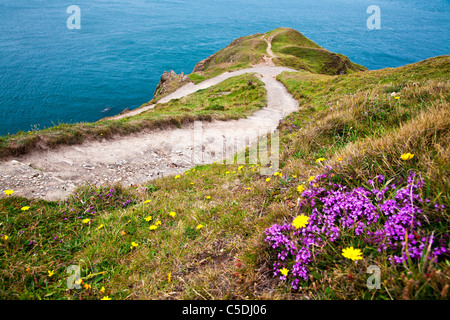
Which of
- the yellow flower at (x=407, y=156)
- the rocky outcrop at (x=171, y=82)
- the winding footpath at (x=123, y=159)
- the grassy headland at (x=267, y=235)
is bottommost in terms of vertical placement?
the winding footpath at (x=123, y=159)

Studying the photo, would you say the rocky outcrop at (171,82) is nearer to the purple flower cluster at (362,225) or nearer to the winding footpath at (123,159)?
the winding footpath at (123,159)

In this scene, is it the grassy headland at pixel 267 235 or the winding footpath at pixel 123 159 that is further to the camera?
the winding footpath at pixel 123 159

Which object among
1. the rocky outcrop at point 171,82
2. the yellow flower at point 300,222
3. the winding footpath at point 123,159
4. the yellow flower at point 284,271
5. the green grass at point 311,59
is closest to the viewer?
the yellow flower at point 284,271

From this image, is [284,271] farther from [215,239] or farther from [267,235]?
[215,239]

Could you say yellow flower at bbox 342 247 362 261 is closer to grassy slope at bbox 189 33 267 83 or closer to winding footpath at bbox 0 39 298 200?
winding footpath at bbox 0 39 298 200

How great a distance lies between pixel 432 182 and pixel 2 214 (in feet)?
22.4

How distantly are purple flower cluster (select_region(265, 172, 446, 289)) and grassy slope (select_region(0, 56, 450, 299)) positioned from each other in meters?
0.09

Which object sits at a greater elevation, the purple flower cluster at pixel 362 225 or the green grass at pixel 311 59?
the green grass at pixel 311 59

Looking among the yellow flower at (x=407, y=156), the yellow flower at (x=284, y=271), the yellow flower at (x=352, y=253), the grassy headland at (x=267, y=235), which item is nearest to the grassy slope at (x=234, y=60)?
the grassy headland at (x=267, y=235)

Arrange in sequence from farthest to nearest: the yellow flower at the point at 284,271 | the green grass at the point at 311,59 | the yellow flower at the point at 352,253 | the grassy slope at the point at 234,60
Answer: the green grass at the point at 311,59 → the grassy slope at the point at 234,60 → the yellow flower at the point at 284,271 → the yellow flower at the point at 352,253

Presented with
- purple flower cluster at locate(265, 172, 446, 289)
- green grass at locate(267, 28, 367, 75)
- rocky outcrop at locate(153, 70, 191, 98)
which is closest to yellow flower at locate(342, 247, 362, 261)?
purple flower cluster at locate(265, 172, 446, 289)

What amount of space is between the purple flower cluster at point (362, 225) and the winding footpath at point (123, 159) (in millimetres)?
5007

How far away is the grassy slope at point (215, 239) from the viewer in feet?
6.34
